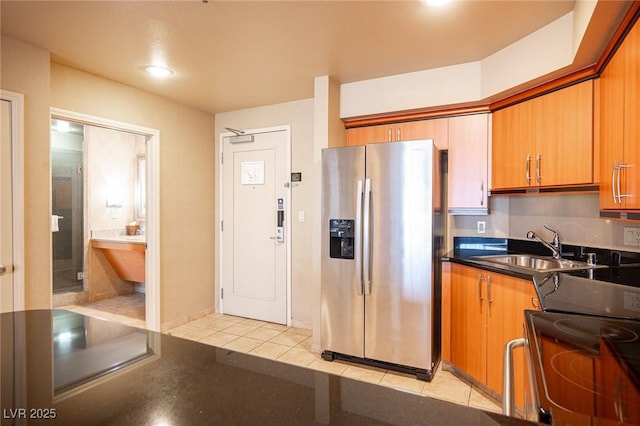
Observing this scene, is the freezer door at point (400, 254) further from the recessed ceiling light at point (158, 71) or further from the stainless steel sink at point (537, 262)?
the recessed ceiling light at point (158, 71)

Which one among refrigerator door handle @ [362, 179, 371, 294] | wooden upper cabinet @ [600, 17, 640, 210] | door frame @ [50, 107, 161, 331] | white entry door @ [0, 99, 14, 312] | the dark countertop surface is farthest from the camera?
door frame @ [50, 107, 161, 331]

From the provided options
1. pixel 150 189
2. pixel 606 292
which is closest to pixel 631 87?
pixel 606 292

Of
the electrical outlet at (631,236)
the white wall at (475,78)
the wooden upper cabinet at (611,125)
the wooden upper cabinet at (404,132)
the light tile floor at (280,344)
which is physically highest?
the white wall at (475,78)

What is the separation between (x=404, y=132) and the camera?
306 cm

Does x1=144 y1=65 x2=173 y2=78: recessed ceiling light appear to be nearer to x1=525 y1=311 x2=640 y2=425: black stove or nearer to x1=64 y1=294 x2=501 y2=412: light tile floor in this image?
x1=64 y1=294 x2=501 y2=412: light tile floor

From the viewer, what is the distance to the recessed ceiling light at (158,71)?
278cm

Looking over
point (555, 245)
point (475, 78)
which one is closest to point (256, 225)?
point (475, 78)

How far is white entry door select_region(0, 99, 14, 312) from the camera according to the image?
2.21 m

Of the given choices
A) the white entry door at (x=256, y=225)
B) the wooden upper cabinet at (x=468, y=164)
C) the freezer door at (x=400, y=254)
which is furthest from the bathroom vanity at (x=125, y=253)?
the wooden upper cabinet at (x=468, y=164)

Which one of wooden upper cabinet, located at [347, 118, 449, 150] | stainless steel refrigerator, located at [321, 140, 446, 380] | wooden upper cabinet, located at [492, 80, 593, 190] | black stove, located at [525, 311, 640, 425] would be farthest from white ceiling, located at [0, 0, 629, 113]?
black stove, located at [525, 311, 640, 425]

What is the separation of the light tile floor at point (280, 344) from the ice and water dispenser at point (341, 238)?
36.1 inches

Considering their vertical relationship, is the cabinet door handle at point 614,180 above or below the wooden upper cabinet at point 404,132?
below

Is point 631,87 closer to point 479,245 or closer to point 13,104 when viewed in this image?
point 479,245

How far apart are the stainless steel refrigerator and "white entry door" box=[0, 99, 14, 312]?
2.19 meters
